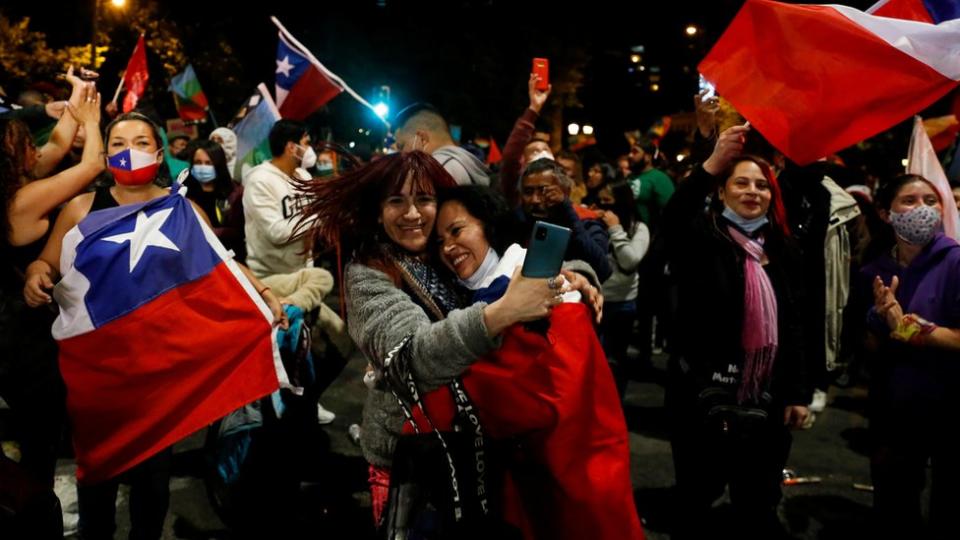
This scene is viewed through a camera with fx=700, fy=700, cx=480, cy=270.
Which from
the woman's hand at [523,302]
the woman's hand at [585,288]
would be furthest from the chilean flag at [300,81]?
the woman's hand at [523,302]

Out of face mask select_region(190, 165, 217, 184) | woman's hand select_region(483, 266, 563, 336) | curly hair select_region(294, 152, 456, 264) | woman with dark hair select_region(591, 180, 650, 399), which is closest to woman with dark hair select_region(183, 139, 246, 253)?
face mask select_region(190, 165, 217, 184)

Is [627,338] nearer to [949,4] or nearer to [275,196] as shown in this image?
[275,196]

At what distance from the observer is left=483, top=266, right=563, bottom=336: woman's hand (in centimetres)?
184

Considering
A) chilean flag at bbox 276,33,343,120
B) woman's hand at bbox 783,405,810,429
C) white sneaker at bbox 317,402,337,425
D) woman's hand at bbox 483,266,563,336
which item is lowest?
white sneaker at bbox 317,402,337,425

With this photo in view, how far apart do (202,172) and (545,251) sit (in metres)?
5.11

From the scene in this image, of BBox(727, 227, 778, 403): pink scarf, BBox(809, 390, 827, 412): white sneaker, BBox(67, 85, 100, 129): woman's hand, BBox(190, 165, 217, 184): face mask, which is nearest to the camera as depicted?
BBox(727, 227, 778, 403): pink scarf

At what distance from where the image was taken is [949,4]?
3031mm

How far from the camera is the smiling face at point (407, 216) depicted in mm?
2449

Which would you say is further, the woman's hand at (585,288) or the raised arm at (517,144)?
the raised arm at (517,144)

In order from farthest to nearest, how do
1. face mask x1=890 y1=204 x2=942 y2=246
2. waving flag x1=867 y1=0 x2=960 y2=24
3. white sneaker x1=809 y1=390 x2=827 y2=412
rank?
1. white sneaker x1=809 y1=390 x2=827 y2=412
2. face mask x1=890 y1=204 x2=942 y2=246
3. waving flag x1=867 y1=0 x2=960 y2=24

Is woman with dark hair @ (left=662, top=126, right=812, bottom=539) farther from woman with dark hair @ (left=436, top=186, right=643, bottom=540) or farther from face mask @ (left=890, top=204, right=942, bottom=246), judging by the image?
woman with dark hair @ (left=436, top=186, right=643, bottom=540)

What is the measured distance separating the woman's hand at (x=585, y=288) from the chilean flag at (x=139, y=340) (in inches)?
70.2

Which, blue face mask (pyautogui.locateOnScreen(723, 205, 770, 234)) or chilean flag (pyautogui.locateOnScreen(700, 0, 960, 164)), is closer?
chilean flag (pyautogui.locateOnScreen(700, 0, 960, 164))

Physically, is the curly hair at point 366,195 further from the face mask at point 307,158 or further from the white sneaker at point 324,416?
the white sneaker at point 324,416
